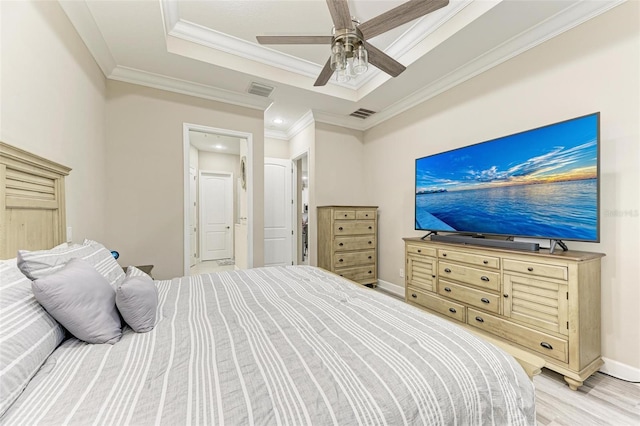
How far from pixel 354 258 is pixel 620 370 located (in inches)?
105

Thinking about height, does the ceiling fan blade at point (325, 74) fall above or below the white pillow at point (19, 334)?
above

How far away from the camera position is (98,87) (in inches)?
105

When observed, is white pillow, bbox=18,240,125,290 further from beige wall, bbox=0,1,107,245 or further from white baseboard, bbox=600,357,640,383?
white baseboard, bbox=600,357,640,383

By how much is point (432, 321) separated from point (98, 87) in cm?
364

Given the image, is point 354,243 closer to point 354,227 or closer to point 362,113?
point 354,227

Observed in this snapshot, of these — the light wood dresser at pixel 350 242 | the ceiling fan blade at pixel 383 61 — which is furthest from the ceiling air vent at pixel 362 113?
the ceiling fan blade at pixel 383 61

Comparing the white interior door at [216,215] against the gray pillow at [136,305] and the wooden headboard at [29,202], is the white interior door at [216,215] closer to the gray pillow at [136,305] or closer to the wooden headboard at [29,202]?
the wooden headboard at [29,202]

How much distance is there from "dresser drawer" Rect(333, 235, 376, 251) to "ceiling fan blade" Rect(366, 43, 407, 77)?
2.29m

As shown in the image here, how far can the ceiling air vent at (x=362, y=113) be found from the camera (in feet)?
13.5

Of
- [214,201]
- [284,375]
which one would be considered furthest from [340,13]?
[214,201]

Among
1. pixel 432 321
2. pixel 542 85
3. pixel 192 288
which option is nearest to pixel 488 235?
pixel 542 85

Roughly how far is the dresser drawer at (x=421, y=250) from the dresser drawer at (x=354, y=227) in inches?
38.8

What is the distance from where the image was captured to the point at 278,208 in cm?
519

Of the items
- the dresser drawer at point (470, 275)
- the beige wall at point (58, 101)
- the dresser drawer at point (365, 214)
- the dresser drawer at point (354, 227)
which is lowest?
the dresser drawer at point (470, 275)
